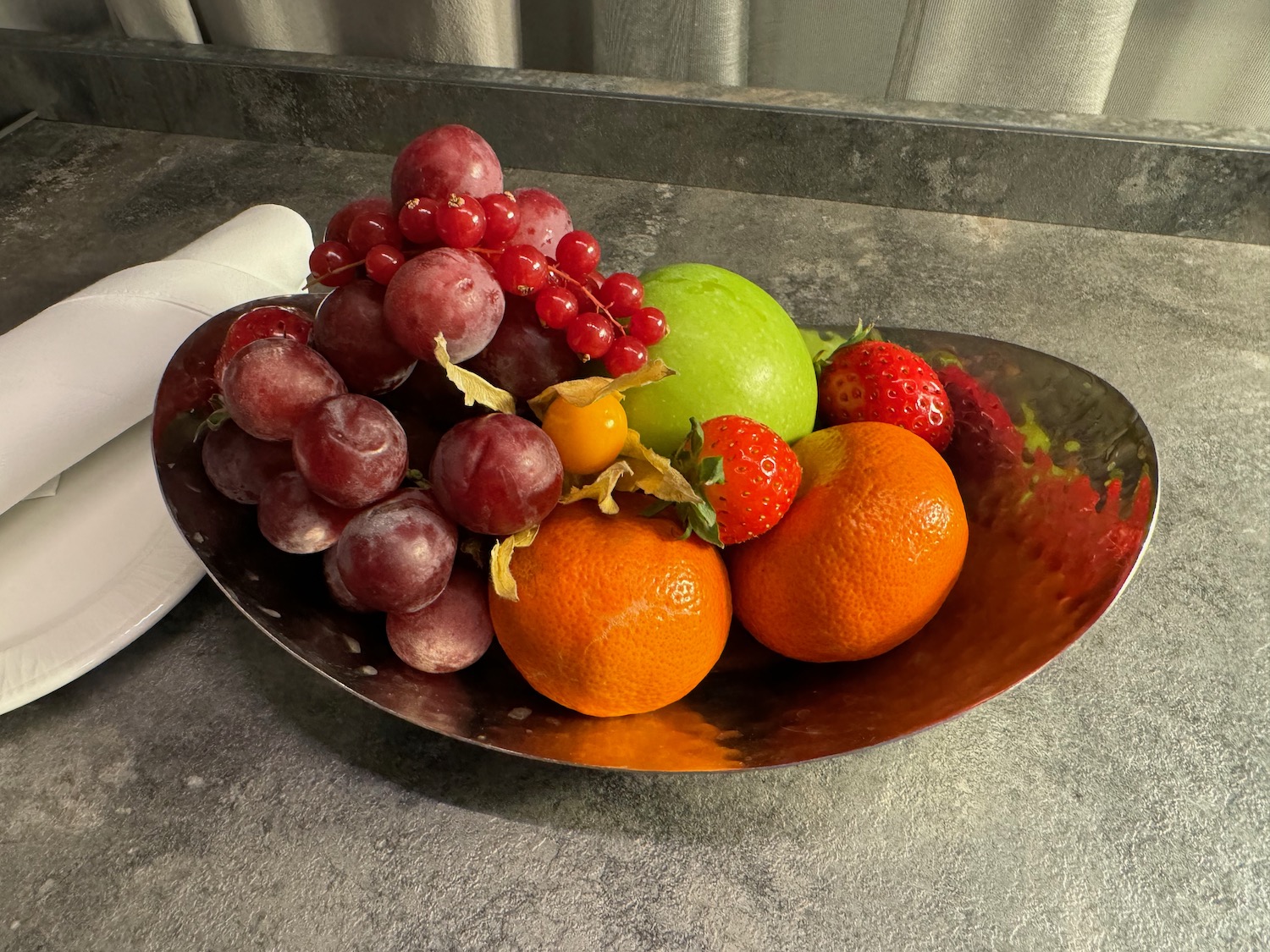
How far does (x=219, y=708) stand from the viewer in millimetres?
518

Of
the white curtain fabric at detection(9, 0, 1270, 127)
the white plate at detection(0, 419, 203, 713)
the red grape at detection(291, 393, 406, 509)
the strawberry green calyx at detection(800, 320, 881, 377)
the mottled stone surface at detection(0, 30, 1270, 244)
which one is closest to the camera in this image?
the red grape at detection(291, 393, 406, 509)

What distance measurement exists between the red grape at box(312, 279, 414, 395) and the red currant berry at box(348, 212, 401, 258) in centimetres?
2

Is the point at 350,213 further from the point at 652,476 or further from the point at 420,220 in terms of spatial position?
the point at 652,476

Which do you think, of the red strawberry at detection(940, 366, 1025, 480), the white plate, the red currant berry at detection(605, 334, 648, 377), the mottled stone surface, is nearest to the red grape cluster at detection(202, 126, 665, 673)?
the red currant berry at detection(605, 334, 648, 377)

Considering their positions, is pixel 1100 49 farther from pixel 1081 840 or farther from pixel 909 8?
pixel 1081 840

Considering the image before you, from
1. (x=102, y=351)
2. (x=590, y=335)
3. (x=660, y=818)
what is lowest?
(x=660, y=818)

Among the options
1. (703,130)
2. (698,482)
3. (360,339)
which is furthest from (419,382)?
(703,130)

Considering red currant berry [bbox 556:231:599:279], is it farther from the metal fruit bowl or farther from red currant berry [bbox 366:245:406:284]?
the metal fruit bowl

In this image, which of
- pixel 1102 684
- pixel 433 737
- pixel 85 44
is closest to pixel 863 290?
pixel 1102 684

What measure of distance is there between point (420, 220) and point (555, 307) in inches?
3.0

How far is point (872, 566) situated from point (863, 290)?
0.50m

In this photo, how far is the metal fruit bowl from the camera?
44cm

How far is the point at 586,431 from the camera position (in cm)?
44

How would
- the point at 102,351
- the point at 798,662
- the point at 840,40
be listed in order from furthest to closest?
the point at 840,40 < the point at 102,351 < the point at 798,662
